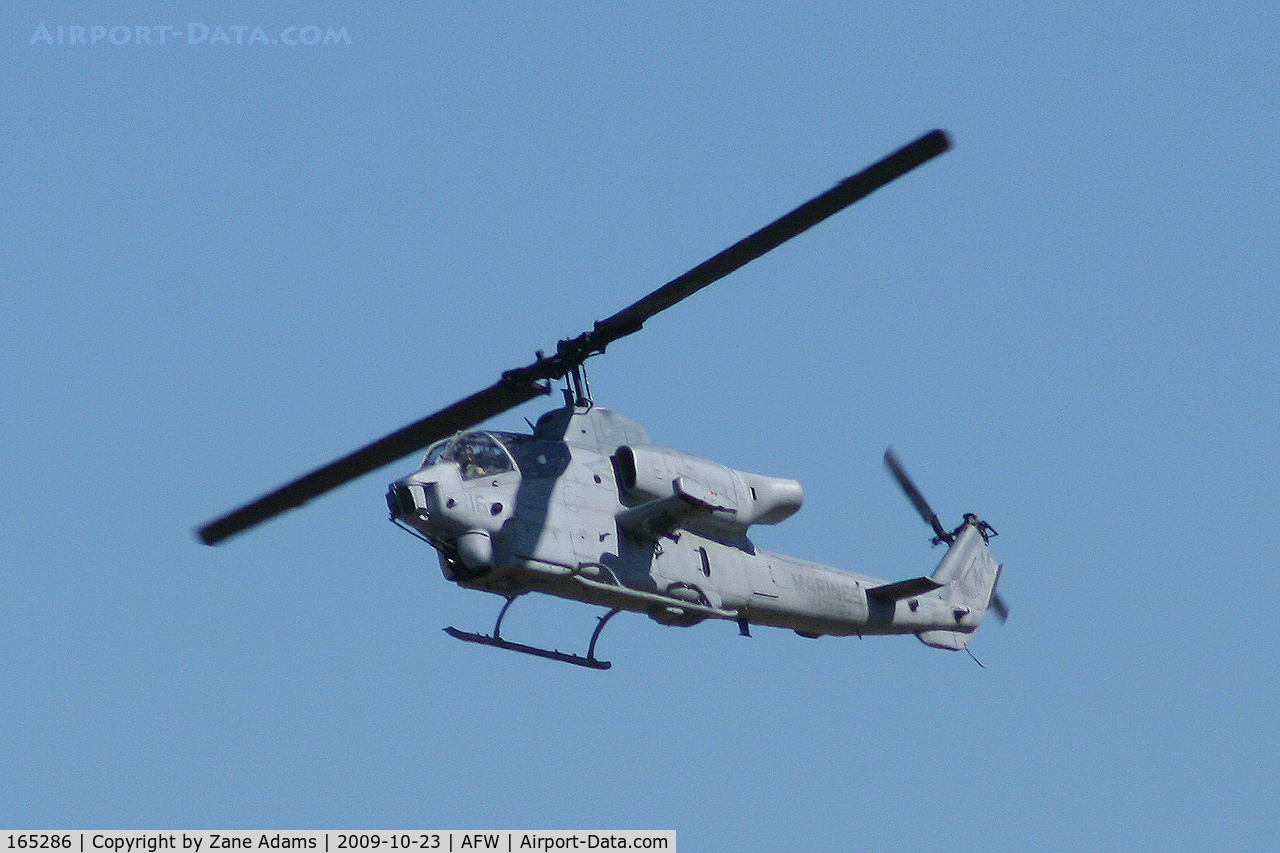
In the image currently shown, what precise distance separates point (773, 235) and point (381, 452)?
5450 millimetres

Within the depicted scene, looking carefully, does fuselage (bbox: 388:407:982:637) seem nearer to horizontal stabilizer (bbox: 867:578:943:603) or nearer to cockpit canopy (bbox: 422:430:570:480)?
cockpit canopy (bbox: 422:430:570:480)

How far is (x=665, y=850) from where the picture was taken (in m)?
22.8

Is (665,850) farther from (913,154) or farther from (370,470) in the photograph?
(913,154)

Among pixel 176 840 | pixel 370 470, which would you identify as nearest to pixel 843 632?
pixel 370 470

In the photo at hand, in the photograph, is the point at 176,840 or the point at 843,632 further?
the point at 843,632

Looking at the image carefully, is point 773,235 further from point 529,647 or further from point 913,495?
point 913,495

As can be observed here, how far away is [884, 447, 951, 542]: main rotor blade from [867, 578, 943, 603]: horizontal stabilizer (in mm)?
3524

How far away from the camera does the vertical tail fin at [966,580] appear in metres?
27.9

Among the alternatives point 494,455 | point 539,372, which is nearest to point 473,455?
point 494,455

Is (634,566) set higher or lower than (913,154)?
lower

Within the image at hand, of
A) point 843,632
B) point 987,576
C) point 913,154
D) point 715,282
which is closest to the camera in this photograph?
point 913,154

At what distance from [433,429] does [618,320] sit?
257 centimetres

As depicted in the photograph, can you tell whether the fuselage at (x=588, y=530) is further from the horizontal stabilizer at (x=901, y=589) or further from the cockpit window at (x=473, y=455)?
the horizontal stabilizer at (x=901, y=589)

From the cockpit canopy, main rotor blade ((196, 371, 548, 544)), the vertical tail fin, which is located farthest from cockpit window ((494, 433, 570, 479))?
the vertical tail fin
